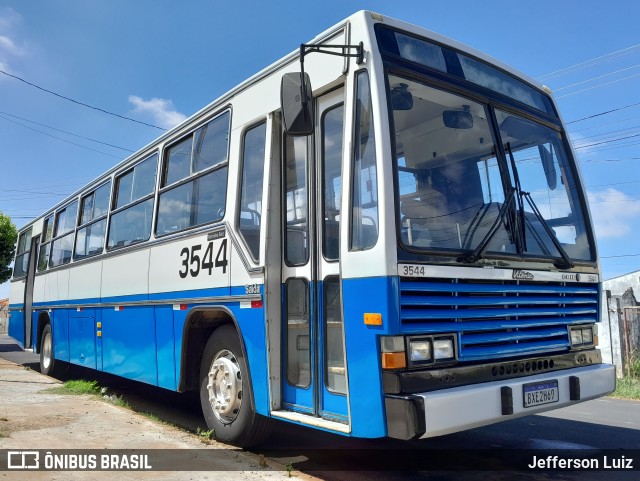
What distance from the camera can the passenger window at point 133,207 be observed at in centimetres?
757

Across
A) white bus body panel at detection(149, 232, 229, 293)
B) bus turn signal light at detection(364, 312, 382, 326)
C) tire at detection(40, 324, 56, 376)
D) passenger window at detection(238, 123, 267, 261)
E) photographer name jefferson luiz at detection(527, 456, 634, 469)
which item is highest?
passenger window at detection(238, 123, 267, 261)

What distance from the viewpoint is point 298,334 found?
4.86 meters

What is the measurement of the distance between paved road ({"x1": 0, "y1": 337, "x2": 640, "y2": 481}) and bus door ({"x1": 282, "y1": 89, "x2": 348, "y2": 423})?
0.82 metres


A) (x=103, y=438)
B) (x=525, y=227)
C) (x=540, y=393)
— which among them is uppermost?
(x=525, y=227)

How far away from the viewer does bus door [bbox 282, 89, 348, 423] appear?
4.49m

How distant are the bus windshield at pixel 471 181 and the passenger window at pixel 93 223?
19.9 ft

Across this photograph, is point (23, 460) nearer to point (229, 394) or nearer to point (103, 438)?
point (103, 438)

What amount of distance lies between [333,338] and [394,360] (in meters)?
0.74

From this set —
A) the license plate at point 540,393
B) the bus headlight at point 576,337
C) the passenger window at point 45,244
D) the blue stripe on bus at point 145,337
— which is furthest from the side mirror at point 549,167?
the passenger window at point 45,244

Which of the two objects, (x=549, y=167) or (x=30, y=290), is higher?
(x=549, y=167)

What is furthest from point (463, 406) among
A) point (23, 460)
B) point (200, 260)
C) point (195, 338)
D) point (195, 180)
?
point (195, 180)

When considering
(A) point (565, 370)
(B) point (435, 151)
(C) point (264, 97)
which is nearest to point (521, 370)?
(A) point (565, 370)

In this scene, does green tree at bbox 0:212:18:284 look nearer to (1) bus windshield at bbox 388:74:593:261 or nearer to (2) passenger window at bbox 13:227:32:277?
(2) passenger window at bbox 13:227:32:277

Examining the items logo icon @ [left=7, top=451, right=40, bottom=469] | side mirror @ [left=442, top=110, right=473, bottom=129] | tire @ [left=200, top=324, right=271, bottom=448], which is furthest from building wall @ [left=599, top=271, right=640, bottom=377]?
logo icon @ [left=7, top=451, right=40, bottom=469]
